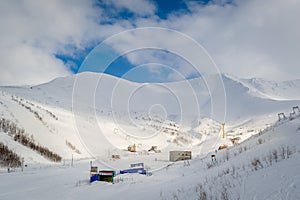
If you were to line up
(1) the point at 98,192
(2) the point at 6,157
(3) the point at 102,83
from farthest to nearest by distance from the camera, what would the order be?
1. (3) the point at 102,83
2. (2) the point at 6,157
3. (1) the point at 98,192

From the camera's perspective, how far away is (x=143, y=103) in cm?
16525

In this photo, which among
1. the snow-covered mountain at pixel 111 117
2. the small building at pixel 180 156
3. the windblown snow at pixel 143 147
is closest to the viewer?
the windblown snow at pixel 143 147

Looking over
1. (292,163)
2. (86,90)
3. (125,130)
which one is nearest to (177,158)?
(292,163)

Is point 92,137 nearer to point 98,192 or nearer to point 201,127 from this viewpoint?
point 98,192

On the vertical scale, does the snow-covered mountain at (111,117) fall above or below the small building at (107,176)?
above

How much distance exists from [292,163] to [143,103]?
6271 inches

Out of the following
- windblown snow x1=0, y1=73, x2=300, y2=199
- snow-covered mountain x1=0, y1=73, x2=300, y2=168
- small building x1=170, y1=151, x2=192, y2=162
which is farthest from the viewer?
snow-covered mountain x1=0, y1=73, x2=300, y2=168

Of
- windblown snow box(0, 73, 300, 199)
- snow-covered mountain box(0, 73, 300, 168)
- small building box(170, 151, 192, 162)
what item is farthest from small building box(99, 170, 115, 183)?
small building box(170, 151, 192, 162)

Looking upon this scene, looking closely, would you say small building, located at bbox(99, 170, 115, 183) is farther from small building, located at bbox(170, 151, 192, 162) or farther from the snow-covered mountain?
small building, located at bbox(170, 151, 192, 162)

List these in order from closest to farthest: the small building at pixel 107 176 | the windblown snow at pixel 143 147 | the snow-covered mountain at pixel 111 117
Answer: the windblown snow at pixel 143 147, the small building at pixel 107 176, the snow-covered mountain at pixel 111 117

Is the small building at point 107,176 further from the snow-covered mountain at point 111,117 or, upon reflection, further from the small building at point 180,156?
the small building at point 180,156

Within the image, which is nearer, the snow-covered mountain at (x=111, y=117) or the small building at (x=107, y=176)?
the small building at (x=107, y=176)

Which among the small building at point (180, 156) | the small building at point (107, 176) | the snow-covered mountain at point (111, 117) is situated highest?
the snow-covered mountain at point (111, 117)

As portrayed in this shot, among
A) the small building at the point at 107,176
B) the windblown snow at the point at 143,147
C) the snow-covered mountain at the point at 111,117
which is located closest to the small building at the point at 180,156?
the windblown snow at the point at 143,147
